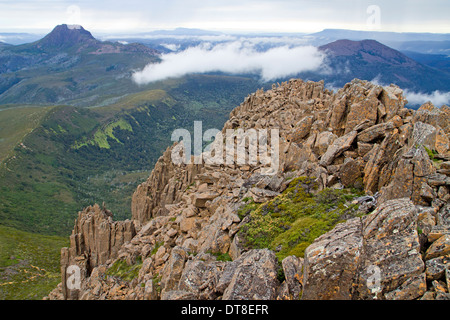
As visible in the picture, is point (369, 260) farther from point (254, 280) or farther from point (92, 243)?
point (92, 243)

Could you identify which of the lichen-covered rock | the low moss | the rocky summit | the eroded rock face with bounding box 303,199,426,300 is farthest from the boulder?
the lichen-covered rock

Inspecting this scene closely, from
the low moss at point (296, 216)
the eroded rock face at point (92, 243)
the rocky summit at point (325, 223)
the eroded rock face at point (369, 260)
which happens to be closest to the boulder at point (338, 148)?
the rocky summit at point (325, 223)

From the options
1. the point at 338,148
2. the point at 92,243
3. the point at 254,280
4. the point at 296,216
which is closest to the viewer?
the point at 254,280

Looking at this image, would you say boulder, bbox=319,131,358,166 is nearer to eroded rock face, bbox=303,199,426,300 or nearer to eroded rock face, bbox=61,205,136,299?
eroded rock face, bbox=303,199,426,300

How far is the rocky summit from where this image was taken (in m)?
15.6

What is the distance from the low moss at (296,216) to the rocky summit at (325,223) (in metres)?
0.11

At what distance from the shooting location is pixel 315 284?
15.9 m

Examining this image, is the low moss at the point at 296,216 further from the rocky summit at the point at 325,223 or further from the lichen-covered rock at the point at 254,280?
→ the lichen-covered rock at the point at 254,280

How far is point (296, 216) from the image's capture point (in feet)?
90.9

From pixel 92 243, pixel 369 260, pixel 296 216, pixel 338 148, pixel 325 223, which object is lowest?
pixel 92 243

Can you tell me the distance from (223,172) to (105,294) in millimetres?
24696

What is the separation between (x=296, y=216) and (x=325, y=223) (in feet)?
14.4

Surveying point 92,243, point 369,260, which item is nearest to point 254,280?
point 369,260

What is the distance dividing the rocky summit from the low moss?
113mm
